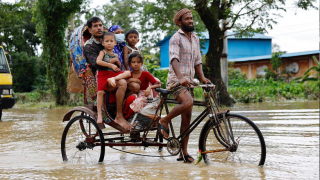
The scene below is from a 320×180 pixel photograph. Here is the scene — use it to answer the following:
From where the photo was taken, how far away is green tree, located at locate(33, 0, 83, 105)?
20.1 metres

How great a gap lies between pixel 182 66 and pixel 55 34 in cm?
1617

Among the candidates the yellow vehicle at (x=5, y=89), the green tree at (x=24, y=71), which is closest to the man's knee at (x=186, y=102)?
the yellow vehicle at (x=5, y=89)

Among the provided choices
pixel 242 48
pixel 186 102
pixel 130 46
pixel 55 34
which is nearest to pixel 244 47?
pixel 242 48

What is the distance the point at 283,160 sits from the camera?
5.54 meters

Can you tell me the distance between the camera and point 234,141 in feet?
16.3

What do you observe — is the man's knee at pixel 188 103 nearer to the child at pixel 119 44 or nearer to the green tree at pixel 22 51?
the child at pixel 119 44

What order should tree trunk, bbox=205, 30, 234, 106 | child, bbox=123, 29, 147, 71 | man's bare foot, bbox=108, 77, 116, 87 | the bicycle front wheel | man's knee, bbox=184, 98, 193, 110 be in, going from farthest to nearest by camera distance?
tree trunk, bbox=205, 30, 234, 106 → child, bbox=123, 29, 147, 71 → man's bare foot, bbox=108, 77, 116, 87 → man's knee, bbox=184, 98, 193, 110 → the bicycle front wheel

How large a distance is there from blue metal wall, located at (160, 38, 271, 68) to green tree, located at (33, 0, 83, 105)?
22521mm

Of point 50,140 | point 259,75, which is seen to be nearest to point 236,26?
point 50,140

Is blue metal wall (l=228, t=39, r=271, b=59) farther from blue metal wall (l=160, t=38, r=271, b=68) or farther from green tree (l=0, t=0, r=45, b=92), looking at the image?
green tree (l=0, t=0, r=45, b=92)

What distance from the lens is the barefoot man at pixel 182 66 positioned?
5344 mm

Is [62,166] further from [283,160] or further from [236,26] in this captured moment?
[236,26]

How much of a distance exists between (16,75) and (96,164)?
115 ft

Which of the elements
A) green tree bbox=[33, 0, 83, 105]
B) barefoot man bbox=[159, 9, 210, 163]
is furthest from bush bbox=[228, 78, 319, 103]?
barefoot man bbox=[159, 9, 210, 163]
